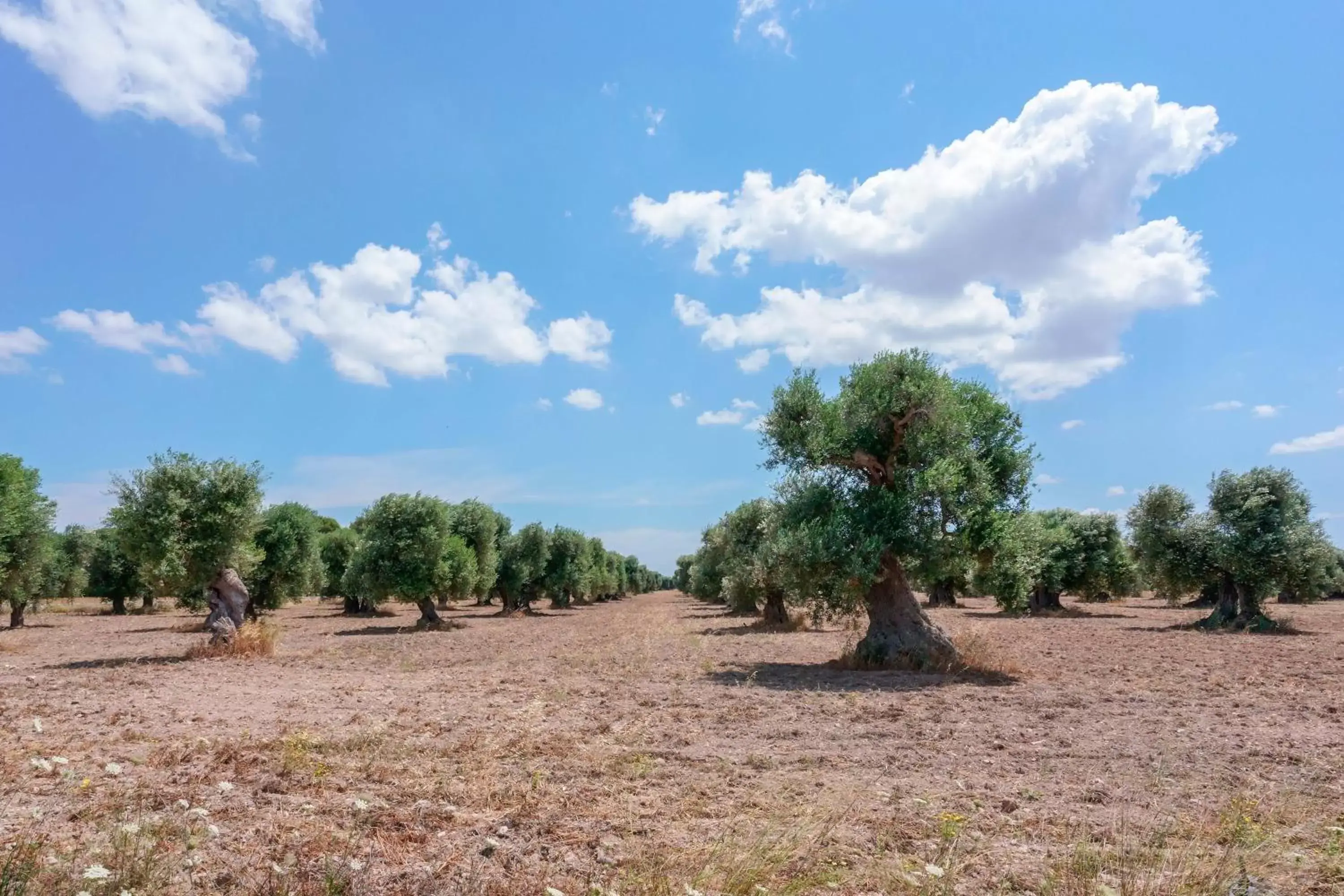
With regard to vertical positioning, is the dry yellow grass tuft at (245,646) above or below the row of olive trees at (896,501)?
below

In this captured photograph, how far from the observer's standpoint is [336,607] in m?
74.6

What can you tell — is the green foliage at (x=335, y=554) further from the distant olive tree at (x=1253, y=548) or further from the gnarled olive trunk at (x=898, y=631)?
the distant olive tree at (x=1253, y=548)

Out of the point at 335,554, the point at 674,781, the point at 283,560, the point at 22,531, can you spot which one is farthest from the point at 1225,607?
the point at 335,554

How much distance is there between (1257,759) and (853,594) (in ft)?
30.2

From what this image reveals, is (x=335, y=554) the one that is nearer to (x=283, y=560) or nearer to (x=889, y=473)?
(x=283, y=560)

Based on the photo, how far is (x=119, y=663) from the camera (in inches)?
816

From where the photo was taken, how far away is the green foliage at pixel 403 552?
39.2 metres

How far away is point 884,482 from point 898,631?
384 cm

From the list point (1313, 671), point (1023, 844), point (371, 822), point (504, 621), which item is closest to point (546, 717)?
point (371, 822)

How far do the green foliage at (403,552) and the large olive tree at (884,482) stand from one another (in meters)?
25.2

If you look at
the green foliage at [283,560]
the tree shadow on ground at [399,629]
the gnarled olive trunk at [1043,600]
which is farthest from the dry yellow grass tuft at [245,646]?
the gnarled olive trunk at [1043,600]

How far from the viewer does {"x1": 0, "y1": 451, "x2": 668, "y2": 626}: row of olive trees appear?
21.7 metres

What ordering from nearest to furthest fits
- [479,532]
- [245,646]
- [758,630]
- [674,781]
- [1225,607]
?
[674,781] < [245,646] < [1225,607] < [758,630] < [479,532]

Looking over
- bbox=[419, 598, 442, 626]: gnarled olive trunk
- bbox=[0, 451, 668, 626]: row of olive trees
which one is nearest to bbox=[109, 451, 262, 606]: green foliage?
bbox=[0, 451, 668, 626]: row of olive trees
